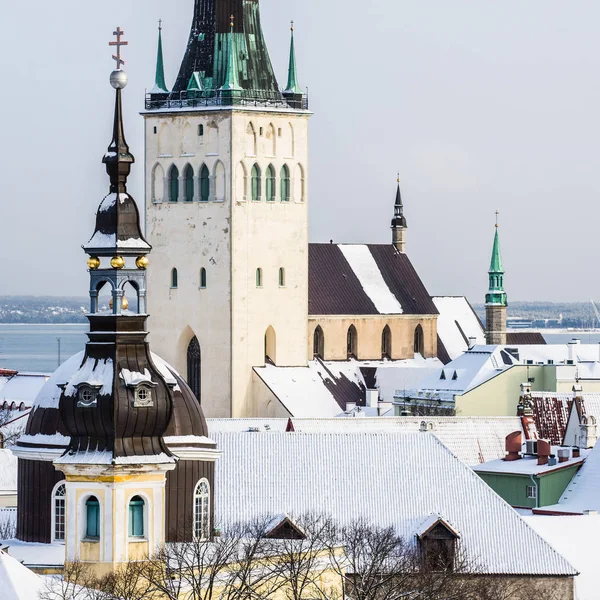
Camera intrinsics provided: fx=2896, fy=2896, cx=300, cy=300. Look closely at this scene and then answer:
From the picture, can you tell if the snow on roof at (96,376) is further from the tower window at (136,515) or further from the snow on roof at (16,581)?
the snow on roof at (16,581)

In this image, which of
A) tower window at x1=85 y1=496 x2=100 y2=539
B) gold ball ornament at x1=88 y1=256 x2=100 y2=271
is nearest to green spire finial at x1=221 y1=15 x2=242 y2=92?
gold ball ornament at x1=88 y1=256 x2=100 y2=271

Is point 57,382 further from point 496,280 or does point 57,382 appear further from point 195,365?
point 496,280

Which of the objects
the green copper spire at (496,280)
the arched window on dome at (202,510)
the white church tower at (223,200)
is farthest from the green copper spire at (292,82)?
the arched window on dome at (202,510)

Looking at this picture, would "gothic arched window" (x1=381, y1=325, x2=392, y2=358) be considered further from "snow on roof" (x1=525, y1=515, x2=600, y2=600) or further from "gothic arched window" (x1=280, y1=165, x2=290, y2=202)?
"snow on roof" (x1=525, y1=515, x2=600, y2=600)

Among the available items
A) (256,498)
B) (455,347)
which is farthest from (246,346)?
(256,498)

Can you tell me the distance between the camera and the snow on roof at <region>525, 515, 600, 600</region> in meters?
60.2

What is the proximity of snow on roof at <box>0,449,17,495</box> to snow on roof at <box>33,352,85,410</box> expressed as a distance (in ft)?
55.3

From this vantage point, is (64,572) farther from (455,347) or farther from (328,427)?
(455,347)

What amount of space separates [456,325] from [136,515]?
69.3 m

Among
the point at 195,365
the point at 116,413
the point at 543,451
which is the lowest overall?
the point at 543,451

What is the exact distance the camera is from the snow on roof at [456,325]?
115562mm

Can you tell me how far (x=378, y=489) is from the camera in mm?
61281

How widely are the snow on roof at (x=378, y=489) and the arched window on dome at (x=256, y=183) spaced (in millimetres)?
37105

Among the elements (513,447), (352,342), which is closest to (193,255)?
(352,342)
